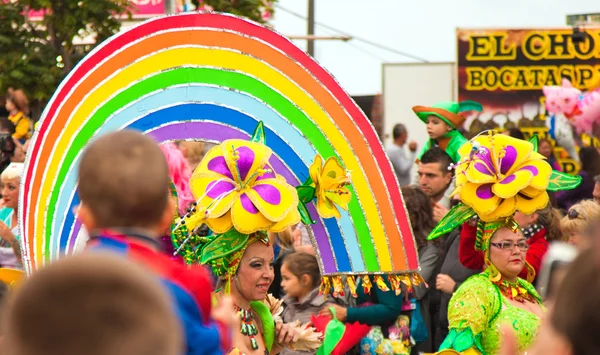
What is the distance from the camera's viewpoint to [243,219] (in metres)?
4.48

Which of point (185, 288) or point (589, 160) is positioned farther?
point (589, 160)

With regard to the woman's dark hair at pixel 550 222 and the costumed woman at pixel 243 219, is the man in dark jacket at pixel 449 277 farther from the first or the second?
the costumed woman at pixel 243 219

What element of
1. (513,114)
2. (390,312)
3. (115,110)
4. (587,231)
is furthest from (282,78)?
(513,114)

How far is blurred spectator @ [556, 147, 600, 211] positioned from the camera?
825 cm

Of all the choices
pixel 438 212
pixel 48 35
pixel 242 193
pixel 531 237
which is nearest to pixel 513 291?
pixel 531 237

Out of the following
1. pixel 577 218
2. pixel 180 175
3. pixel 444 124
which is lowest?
pixel 577 218

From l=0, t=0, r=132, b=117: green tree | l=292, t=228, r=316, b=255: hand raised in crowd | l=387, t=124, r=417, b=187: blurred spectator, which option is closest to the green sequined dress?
l=292, t=228, r=316, b=255: hand raised in crowd

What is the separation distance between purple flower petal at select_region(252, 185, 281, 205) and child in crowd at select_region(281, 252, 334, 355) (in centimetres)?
201

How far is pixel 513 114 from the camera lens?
1278 centimetres

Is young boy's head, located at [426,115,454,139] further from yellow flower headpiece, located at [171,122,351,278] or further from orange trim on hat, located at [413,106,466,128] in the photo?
yellow flower headpiece, located at [171,122,351,278]

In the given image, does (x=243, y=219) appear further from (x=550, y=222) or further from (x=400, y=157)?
(x=400, y=157)

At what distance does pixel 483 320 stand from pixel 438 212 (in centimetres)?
230

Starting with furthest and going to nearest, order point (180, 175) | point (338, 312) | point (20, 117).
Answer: point (20, 117) < point (338, 312) < point (180, 175)

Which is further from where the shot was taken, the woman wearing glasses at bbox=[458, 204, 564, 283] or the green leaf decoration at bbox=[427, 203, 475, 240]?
the woman wearing glasses at bbox=[458, 204, 564, 283]
